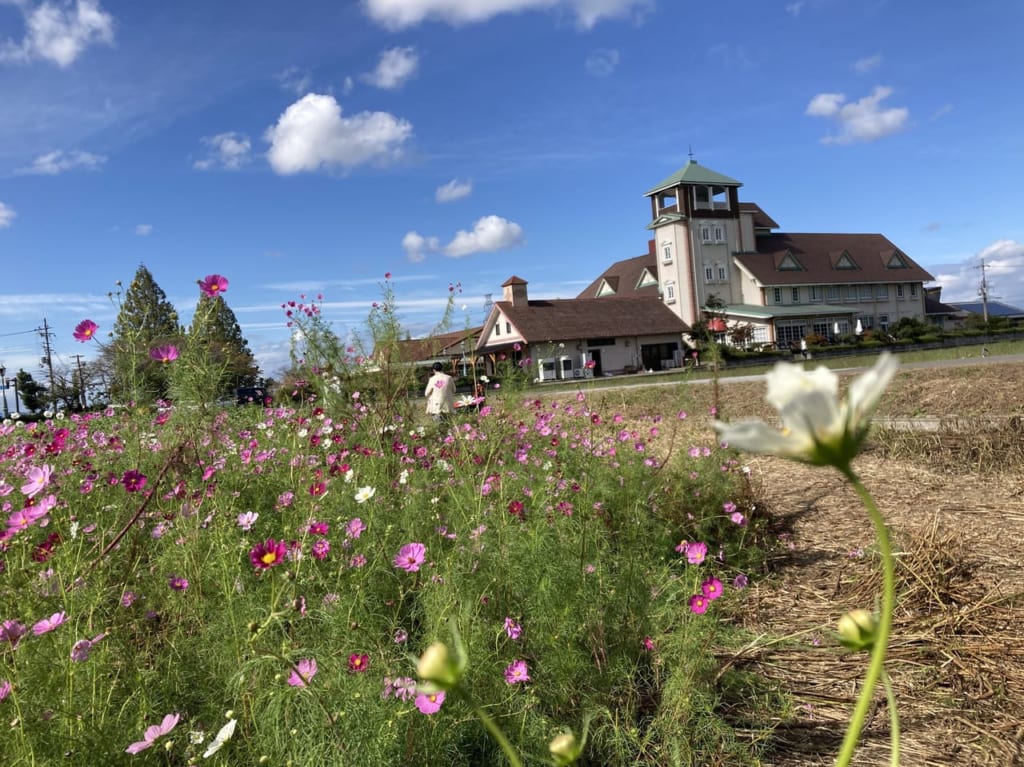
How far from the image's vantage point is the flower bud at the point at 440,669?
450mm

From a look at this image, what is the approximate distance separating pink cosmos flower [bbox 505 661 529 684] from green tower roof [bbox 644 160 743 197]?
127ft

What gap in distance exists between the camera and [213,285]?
2.52m

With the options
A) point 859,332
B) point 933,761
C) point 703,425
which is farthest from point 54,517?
point 859,332

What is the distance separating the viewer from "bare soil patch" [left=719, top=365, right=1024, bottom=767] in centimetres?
183

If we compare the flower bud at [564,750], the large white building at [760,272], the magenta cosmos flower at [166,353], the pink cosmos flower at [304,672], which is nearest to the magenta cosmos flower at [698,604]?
the pink cosmos flower at [304,672]

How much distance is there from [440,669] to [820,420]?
0.30 metres

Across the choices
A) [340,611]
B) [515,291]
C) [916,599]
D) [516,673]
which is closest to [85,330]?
[340,611]

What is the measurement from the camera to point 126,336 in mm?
2594

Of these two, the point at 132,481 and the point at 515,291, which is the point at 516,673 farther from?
the point at 515,291

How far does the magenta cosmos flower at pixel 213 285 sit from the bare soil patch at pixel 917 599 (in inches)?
84.5

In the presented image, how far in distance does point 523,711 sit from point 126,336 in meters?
2.05

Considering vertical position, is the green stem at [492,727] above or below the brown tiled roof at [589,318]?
below

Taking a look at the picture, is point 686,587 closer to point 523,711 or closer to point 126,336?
point 523,711

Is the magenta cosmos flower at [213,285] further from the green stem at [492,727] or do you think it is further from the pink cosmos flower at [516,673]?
the green stem at [492,727]
